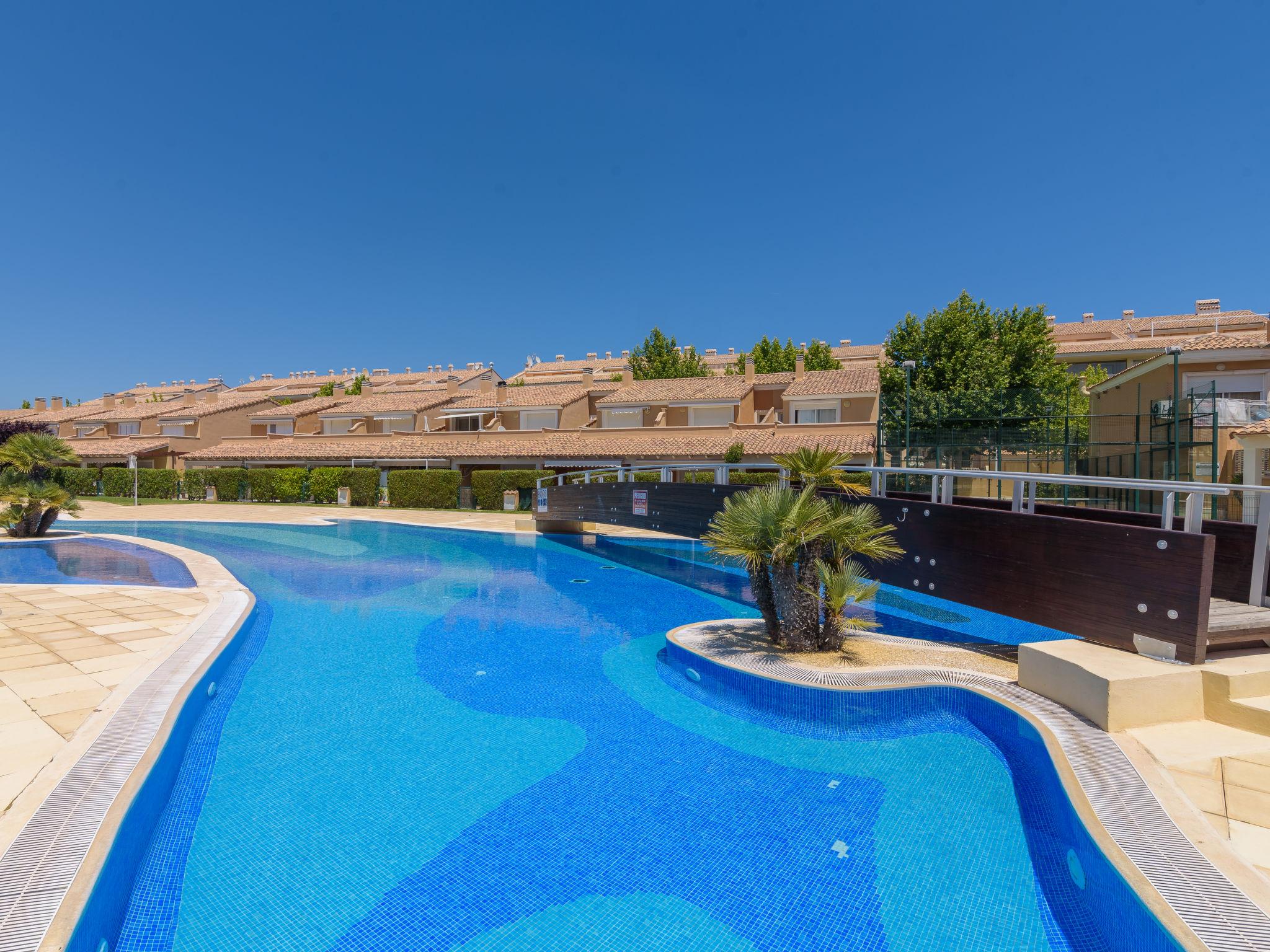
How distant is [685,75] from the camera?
871 inches

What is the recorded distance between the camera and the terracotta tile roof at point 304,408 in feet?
149

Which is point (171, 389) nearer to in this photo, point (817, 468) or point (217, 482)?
point (217, 482)

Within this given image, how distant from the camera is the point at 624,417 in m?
37.3

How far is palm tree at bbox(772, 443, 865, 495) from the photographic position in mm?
8555

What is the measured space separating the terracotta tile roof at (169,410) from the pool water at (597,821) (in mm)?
49145

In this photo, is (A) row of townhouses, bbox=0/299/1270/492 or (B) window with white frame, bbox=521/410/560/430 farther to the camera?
(B) window with white frame, bbox=521/410/560/430

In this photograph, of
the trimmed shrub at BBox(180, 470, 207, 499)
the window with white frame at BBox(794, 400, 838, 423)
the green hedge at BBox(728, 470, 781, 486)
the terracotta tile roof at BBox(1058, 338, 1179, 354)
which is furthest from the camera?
the terracotta tile roof at BBox(1058, 338, 1179, 354)

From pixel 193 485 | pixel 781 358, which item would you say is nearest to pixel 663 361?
pixel 781 358

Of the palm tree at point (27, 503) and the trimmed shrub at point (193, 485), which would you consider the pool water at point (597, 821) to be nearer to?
the palm tree at point (27, 503)

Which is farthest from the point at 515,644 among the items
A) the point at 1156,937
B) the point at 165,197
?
the point at 165,197

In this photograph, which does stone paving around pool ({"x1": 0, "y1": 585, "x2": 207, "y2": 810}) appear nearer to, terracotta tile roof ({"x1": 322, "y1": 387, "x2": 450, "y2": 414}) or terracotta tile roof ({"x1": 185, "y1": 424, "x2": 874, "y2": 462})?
terracotta tile roof ({"x1": 185, "y1": 424, "x2": 874, "y2": 462})

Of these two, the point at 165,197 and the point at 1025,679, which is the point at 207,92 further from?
the point at 1025,679

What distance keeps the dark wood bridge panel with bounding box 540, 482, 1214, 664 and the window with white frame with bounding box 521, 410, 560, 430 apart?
1227 inches

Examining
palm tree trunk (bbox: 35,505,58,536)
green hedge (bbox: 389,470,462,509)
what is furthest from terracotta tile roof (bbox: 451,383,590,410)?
palm tree trunk (bbox: 35,505,58,536)
